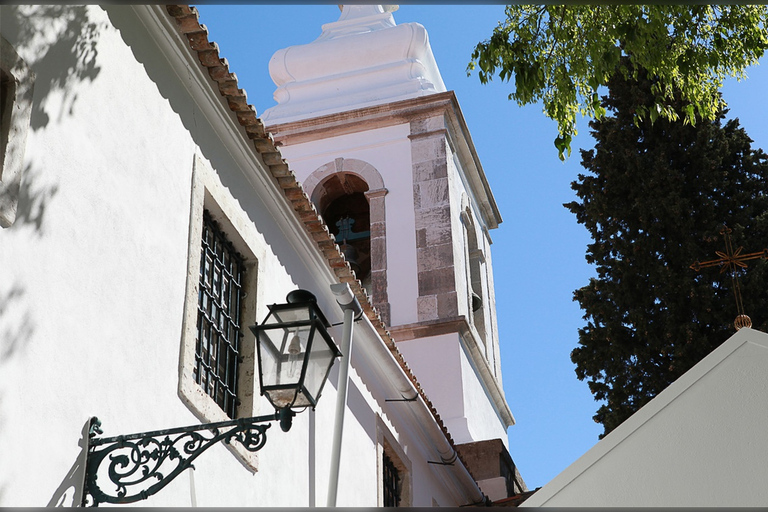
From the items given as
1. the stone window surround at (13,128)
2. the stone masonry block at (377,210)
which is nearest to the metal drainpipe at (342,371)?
the stone window surround at (13,128)

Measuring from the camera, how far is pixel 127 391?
570cm

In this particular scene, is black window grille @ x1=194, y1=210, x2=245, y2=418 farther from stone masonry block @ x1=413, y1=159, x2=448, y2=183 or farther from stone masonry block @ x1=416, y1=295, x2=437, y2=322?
stone masonry block @ x1=413, y1=159, x2=448, y2=183

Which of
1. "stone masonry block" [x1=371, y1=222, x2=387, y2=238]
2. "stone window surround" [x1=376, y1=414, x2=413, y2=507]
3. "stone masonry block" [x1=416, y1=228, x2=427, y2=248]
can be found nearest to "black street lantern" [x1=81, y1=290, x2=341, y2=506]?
"stone window surround" [x1=376, y1=414, x2=413, y2=507]

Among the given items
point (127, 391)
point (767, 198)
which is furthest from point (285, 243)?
point (767, 198)

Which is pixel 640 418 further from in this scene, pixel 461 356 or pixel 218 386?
pixel 461 356

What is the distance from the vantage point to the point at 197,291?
6.84 metres

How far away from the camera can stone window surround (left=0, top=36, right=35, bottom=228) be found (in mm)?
4844

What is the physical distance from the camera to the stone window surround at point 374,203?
16.3 meters

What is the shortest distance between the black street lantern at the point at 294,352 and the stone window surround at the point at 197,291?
1454 mm

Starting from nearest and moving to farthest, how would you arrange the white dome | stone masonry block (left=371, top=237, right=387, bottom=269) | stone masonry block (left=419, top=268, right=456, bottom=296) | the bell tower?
the bell tower < stone masonry block (left=419, top=268, right=456, bottom=296) < stone masonry block (left=371, top=237, right=387, bottom=269) < the white dome

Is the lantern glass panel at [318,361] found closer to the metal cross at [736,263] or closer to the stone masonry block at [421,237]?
the metal cross at [736,263]

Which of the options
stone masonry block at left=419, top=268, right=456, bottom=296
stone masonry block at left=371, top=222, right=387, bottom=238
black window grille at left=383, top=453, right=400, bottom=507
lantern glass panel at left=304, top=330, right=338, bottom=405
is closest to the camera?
lantern glass panel at left=304, top=330, right=338, bottom=405

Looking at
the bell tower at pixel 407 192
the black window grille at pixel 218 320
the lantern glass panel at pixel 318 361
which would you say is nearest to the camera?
the lantern glass panel at pixel 318 361

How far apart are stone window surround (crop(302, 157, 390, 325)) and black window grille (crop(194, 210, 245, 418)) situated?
8350mm
